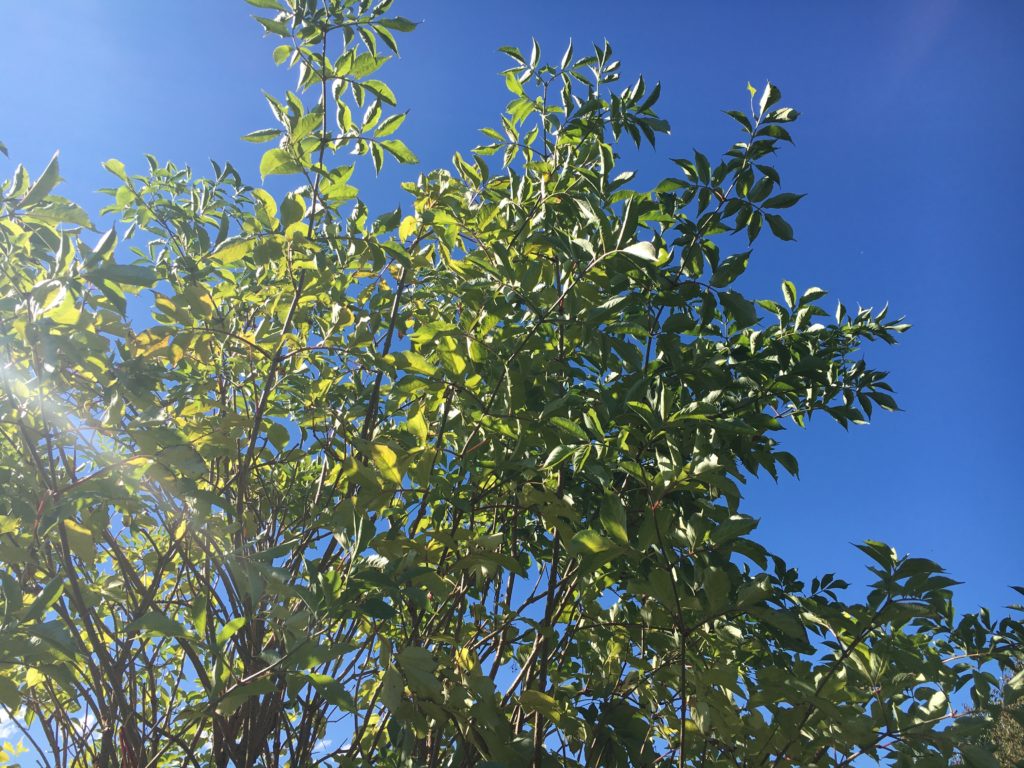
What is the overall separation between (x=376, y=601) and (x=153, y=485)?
122 cm

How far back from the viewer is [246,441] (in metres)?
2.67

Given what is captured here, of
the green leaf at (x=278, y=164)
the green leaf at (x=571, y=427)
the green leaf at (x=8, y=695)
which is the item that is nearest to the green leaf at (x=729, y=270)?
the green leaf at (x=571, y=427)

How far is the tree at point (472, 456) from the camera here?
1.65 metres

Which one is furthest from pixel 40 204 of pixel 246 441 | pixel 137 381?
pixel 246 441

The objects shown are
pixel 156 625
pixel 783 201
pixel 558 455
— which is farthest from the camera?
pixel 783 201

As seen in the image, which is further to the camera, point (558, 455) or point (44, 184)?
point (558, 455)

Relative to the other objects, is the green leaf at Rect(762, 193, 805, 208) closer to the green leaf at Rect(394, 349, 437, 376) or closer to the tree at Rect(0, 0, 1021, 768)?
the tree at Rect(0, 0, 1021, 768)

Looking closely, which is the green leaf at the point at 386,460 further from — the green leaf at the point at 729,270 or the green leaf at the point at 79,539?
the green leaf at the point at 729,270

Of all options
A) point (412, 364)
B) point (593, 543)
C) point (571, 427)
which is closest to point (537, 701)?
point (593, 543)

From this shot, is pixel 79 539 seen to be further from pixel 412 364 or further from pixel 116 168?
pixel 116 168

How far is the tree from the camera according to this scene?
1649 mm

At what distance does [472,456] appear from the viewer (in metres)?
2.25

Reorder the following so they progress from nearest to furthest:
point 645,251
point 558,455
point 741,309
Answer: point 645,251
point 558,455
point 741,309

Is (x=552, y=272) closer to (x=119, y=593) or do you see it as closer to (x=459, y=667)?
(x=459, y=667)
